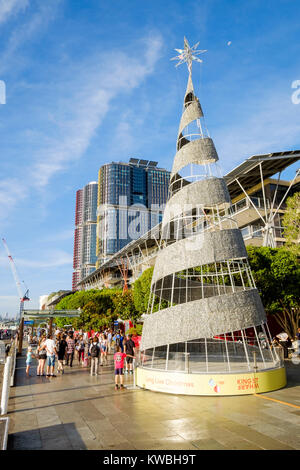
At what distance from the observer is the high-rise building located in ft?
543

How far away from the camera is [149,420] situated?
8.89 meters

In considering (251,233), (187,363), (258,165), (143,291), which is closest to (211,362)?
(187,363)

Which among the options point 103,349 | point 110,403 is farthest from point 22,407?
point 103,349

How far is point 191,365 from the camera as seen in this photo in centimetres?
1349

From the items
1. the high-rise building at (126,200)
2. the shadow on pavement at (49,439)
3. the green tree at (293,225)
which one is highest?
the high-rise building at (126,200)

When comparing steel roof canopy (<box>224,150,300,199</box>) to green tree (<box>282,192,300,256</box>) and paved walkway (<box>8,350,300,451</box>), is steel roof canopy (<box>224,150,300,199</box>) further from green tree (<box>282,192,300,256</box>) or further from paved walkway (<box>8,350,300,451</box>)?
paved walkway (<box>8,350,300,451</box>)

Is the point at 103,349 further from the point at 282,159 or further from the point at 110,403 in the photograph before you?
the point at 282,159

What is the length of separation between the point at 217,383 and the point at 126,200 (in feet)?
551

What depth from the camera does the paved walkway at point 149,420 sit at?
723 cm

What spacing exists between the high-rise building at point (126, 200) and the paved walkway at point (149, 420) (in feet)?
469

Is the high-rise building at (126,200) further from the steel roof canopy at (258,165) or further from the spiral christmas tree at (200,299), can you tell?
the spiral christmas tree at (200,299)

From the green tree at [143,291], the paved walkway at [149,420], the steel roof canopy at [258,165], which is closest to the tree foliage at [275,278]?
the green tree at [143,291]
